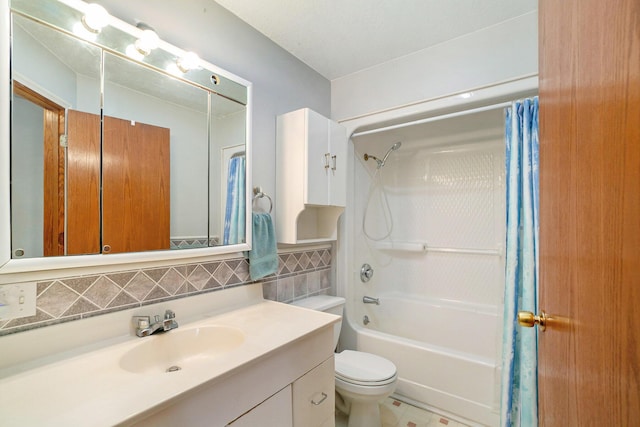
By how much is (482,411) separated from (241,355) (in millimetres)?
1658

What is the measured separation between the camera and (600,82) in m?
0.38

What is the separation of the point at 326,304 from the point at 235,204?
3.07ft

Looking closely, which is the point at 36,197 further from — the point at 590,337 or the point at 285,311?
the point at 590,337

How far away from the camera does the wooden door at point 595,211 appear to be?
0.31 meters

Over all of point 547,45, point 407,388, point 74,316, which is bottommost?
point 407,388

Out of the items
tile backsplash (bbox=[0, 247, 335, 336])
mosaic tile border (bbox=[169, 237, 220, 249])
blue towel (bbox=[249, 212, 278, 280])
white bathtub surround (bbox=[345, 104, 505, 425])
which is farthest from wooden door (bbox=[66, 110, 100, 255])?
white bathtub surround (bbox=[345, 104, 505, 425])

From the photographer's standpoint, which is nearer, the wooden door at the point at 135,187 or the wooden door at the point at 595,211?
the wooden door at the point at 595,211

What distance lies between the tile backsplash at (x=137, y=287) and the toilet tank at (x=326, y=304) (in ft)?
0.28

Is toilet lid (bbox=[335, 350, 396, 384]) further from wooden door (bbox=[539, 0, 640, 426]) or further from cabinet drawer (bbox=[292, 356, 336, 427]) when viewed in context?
wooden door (bbox=[539, 0, 640, 426])

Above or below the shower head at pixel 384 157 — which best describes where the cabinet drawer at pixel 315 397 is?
below

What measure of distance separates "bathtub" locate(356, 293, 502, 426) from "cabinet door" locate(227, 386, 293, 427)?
3.78 feet

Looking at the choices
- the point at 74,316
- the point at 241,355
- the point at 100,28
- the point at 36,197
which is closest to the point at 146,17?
the point at 100,28

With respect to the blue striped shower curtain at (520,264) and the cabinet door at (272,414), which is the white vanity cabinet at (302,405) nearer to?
the cabinet door at (272,414)

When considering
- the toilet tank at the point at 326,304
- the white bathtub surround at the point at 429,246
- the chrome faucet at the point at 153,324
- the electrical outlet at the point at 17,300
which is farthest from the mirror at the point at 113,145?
the white bathtub surround at the point at 429,246
